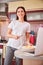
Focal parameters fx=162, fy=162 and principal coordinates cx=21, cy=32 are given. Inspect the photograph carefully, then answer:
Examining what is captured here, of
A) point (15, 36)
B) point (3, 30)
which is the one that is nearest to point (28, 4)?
point (3, 30)

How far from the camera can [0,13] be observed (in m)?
3.84

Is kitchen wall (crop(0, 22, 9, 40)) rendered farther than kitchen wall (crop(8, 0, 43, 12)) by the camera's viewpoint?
Yes

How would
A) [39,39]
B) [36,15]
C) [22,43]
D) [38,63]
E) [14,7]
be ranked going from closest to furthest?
[39,39]
[38,63]
[22,43]
[36,15]
[14,7]

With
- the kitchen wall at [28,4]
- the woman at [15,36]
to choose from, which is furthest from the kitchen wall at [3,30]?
the woman at [15,36]

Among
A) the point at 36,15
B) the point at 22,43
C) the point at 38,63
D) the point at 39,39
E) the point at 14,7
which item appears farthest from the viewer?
the point at 14,7

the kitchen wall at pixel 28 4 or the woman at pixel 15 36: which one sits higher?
the kitchen wall at pixel 28 4

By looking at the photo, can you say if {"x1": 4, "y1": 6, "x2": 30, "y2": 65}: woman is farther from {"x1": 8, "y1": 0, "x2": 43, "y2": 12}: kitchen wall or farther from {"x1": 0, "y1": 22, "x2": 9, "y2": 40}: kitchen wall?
{"x1": 0, "y1": 22, "x2": 9, "y2": 40}: kitchen wall

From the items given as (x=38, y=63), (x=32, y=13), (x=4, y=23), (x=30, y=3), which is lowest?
(x=38, y=63)

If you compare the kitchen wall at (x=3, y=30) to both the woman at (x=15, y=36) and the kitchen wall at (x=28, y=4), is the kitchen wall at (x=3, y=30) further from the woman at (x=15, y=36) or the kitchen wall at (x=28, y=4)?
the woman at (x=15, y=36)

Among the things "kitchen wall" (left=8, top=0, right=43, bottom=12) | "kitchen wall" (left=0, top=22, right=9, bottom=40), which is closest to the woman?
"kitchen wall" (left=8, top=0, right=43, bottom=12)

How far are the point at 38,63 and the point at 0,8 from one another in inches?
101

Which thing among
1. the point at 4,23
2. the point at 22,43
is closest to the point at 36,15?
the point at 4,23

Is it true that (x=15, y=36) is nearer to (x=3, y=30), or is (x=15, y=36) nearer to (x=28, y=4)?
(x=28, y=4)

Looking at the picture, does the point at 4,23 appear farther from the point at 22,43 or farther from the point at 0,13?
the point at 22,43
